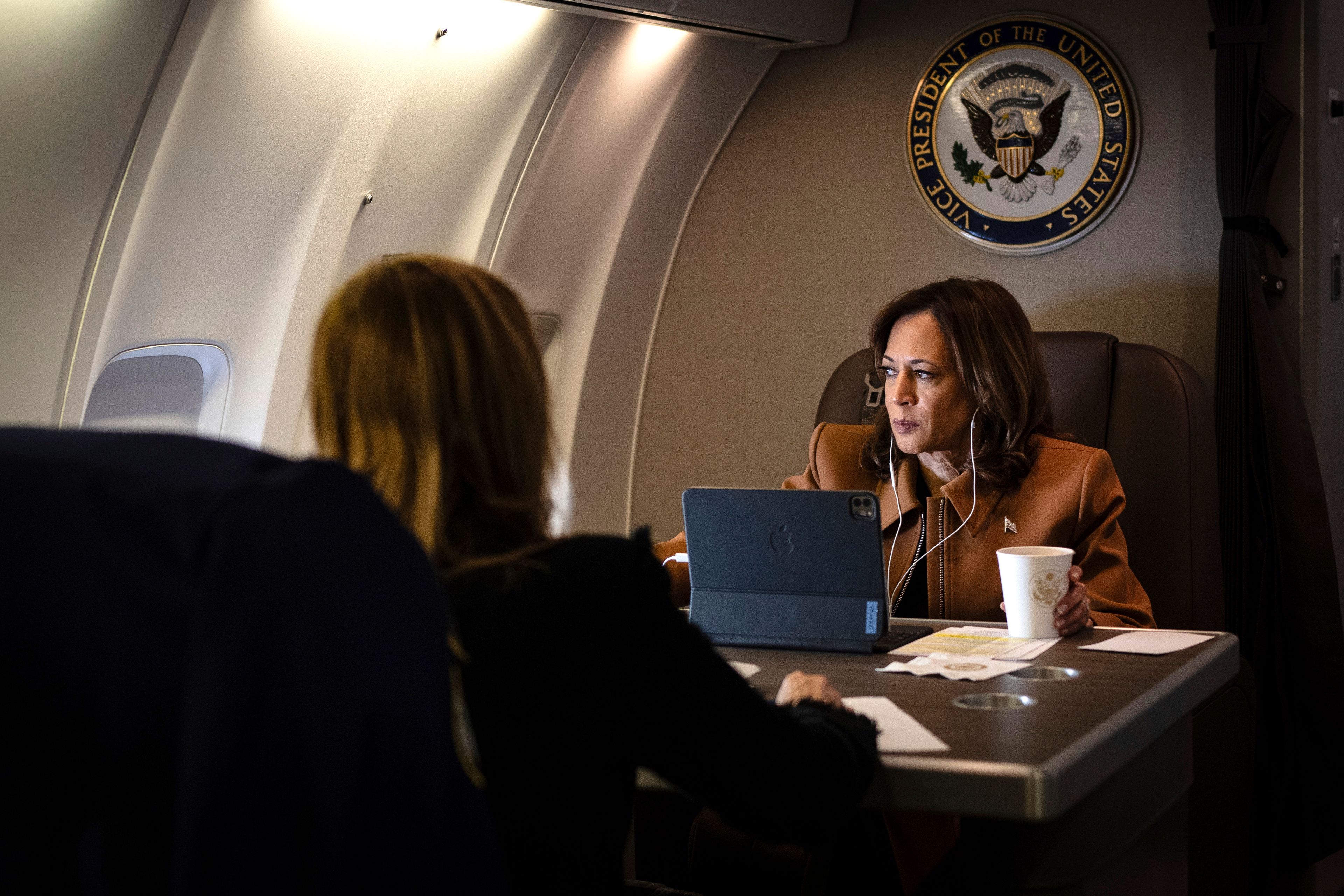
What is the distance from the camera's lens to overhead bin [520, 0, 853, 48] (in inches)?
→ 131

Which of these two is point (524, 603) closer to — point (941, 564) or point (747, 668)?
point (747, 668)

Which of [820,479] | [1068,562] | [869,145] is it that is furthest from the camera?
[869,145]

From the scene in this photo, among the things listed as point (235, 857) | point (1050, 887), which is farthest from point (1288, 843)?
point (235, 857)

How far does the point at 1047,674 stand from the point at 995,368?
933 millimetres

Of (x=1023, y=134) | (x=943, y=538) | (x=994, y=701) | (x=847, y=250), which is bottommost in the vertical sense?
(x=994, y=701)

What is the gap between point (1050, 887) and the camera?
1.52 metres

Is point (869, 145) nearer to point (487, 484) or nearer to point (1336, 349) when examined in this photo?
point (1336, 349)

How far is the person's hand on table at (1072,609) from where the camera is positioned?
2.08 meters

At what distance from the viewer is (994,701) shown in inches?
64.1

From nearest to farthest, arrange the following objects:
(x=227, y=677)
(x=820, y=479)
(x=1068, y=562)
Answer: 1. (x=227, y=677)
2. (x=1068, y=562)
3. (x=820, y=479)

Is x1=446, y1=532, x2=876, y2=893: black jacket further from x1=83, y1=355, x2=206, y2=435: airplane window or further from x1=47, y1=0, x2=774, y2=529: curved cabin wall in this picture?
x1=83, y1=355, x2=206, y2=435: airplane window

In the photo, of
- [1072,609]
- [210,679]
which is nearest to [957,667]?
[1072,609]

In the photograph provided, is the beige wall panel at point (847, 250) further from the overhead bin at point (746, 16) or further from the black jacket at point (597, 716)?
the black jacket at point (597, 716)

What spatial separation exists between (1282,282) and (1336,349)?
0.95ft
